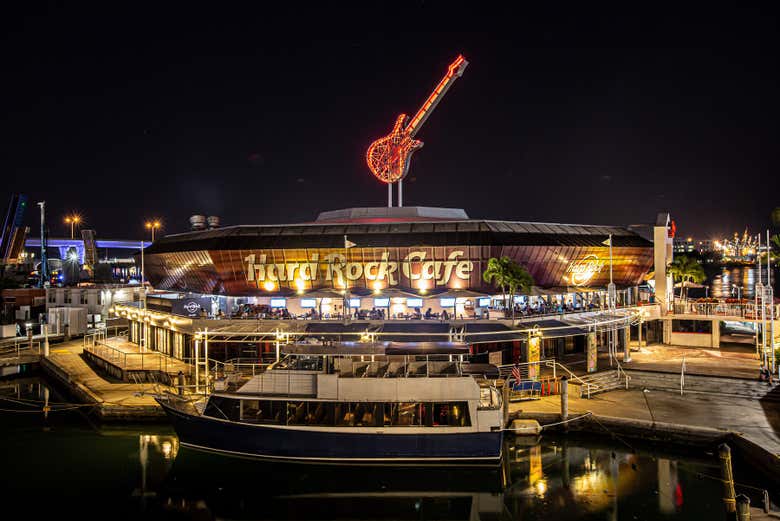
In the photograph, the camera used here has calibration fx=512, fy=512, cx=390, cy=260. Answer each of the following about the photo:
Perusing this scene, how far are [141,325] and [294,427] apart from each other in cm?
3455

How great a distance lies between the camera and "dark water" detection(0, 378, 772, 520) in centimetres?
2253

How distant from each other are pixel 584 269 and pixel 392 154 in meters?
22.9

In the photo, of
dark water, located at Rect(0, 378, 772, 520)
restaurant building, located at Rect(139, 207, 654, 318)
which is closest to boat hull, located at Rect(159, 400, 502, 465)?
dark water, located at Rect(0, 378, 772, 520)

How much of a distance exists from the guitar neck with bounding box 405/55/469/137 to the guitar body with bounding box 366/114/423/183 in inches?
36.1

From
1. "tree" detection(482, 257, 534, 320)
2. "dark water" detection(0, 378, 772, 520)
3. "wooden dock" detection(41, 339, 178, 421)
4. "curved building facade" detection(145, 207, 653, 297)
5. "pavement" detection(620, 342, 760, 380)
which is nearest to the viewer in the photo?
"dark water" detection(0, 378, 772, 520)

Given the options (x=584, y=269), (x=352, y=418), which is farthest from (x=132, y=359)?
(x=584, y=269)

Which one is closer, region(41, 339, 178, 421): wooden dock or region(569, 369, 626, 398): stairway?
region(41, 339, 178, 421): wooden dock

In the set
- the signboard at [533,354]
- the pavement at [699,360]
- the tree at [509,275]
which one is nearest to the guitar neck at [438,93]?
the tree at [509,275]

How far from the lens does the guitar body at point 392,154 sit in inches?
2069

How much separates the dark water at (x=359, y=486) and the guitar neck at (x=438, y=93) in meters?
33.7

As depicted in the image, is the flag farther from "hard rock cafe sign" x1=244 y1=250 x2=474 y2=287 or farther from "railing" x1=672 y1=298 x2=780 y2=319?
"railing" x1=672 y1=298 x2=780 y2=319

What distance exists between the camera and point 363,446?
26203 millimetres

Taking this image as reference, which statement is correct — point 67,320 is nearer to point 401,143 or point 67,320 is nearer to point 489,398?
point 401,143

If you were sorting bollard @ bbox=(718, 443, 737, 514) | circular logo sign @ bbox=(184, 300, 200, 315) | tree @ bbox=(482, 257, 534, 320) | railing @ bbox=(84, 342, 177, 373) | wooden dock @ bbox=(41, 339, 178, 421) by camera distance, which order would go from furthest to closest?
circular logo sign @ bbox=(184, 300, 200, 315)
railing @ bbox=(84, 342, 177, 373)
tree @ bbox=(482, 257, 534, 320)
wooden dock @ bbox=(41, 339, 178, 421)
bollard @ bbox=(718, 443, 737, 514)
